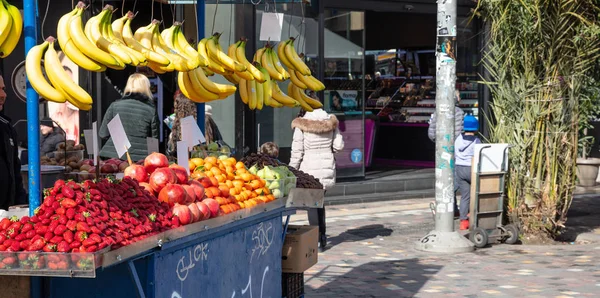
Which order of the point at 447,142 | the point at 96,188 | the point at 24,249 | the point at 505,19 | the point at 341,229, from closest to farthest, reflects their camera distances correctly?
the point at 24,249 < the point at 96,188 < the point at 447,142 < the point at 505,19 < the point at 341,229

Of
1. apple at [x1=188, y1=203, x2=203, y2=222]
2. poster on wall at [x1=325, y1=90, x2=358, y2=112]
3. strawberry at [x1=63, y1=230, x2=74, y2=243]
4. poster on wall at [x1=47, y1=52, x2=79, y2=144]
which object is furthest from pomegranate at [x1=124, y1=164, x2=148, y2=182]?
poster on wall at [x1=325, y1=90, x2=358, y2=112]

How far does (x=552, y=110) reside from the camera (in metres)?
12.5

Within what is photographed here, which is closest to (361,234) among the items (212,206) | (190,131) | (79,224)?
(190,131)

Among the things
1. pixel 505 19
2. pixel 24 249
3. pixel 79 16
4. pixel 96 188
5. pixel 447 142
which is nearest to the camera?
pixel 24 249

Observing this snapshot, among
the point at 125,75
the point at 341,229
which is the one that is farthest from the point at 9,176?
the point at 125,75

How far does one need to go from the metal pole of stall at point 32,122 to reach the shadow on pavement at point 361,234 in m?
6.76

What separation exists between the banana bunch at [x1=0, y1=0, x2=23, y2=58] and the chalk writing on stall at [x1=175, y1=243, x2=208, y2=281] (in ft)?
5.26

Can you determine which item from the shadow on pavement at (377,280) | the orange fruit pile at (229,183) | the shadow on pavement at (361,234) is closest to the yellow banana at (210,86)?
the orange fruit pile at (229,183)

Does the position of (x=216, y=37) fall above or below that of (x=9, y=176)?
above

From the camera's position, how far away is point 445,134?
11578mm

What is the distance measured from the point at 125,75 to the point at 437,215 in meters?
6.59

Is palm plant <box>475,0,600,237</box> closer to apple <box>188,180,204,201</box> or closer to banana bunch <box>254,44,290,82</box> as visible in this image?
banana bunch <box>254,44,290,82</box>

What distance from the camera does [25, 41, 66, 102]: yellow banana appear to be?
5.54m

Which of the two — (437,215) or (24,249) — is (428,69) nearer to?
(437,215)
